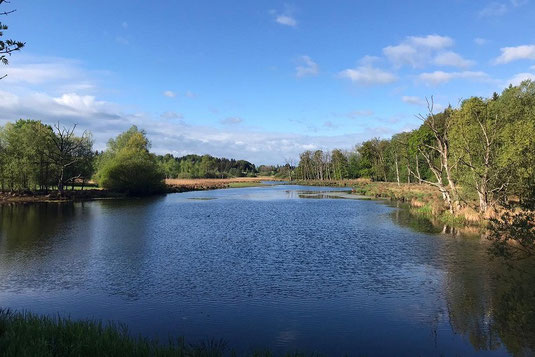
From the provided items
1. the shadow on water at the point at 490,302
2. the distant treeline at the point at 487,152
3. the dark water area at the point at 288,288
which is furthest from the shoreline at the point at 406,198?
the shadow on water at the point at 490,302

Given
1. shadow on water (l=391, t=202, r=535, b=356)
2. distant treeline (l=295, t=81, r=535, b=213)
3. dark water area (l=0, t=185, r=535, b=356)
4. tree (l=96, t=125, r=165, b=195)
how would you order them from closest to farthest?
shadow on water (l=391, t=202, r=535, b=356) → dark water area (l=0, t=185, r=535, b=356) → distant treeline (l=295, t=81, r=535, b=213) → tree (l=96, t=125, r=165, b=195)

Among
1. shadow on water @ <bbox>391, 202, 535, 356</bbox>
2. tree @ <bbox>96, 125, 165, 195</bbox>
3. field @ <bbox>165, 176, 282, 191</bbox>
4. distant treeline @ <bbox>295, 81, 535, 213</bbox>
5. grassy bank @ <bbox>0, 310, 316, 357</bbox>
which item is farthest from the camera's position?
field @ <bbox>165, 176, 282, 191</bbox>

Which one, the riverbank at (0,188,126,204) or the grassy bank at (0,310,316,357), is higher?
the riverbank at (0,188,126,204)

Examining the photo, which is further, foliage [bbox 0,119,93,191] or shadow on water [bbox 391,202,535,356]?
foliage [bbox 0,119,93,191]

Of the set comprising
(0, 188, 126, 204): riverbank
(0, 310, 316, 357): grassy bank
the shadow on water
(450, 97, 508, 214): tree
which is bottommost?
the shadow on water

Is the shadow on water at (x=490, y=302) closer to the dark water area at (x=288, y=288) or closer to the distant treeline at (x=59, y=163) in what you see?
the dark water area at (x=288, y=288)

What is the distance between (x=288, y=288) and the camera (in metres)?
15.7

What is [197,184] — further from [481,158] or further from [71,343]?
[71,343]

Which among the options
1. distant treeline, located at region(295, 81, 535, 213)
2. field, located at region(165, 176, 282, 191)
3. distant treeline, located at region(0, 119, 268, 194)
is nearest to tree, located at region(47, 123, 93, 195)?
distant treeline, located at region(0, 119, 268, 194)

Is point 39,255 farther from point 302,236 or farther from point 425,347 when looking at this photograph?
point 425,347

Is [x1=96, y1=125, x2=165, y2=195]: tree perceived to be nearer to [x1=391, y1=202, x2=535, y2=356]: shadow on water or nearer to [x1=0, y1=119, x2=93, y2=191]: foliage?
[x1=0, y1=119, x2=93, y2=191]: foliage

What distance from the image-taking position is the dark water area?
36.7 ft

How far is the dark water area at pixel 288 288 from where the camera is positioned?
1117cm

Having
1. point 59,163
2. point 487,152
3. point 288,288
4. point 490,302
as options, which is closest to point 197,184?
point 59,163
